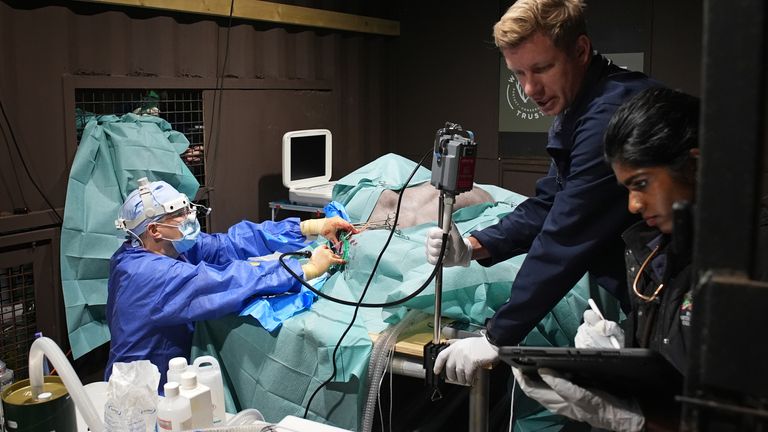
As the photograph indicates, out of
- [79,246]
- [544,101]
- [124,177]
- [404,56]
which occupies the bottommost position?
[79,246]

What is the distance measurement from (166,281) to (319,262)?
1.84ft

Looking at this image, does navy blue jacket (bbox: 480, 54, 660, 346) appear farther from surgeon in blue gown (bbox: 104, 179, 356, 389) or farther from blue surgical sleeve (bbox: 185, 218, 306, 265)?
blue surgical sleeve (bbox: 185, 218, 306, 265)

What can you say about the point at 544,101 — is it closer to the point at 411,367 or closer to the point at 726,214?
the point at 411,367

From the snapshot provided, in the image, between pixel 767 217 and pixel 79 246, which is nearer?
pixel 767 217

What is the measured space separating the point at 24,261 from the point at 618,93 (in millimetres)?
2691

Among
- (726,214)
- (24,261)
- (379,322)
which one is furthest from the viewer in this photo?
(24,261)

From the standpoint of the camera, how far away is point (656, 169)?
131 cm

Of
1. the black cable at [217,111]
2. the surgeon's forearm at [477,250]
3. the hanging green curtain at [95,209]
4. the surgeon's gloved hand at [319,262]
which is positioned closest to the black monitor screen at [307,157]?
the black cable at [217,111]

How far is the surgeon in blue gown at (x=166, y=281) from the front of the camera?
7.69ft

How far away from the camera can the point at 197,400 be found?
4.74 feet

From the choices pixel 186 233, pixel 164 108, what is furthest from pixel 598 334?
pixel 164 108

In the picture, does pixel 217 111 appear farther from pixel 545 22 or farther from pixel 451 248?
pixel 545 22

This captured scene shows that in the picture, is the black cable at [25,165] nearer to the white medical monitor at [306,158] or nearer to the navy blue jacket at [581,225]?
the white medical monitor at [306,158]

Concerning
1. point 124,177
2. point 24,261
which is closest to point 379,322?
point 124,177
